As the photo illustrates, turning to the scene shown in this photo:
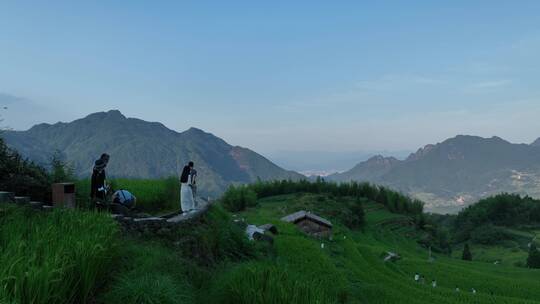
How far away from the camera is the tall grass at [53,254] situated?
753cm

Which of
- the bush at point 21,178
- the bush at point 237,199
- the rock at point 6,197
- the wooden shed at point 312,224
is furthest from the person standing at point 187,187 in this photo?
the bush at point 237,199

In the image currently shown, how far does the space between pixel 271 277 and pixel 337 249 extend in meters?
32.6

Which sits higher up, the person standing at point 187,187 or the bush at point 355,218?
the person standing at point 187,187

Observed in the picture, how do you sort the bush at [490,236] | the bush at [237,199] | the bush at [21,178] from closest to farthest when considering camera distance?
the bush at [21,178]
the bush at [237,199]
the bush at [490,236]

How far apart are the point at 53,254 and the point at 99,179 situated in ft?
24.3

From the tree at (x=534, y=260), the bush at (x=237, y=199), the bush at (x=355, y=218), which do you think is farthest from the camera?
the bush at (x=355, y=218)

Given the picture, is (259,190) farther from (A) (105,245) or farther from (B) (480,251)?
(A) (105,245)

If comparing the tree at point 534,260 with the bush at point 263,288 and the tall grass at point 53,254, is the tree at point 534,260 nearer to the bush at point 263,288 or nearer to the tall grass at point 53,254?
the bush at point 263,288

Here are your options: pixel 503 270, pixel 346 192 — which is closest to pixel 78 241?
pixel 503 270

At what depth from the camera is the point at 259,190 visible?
114 m

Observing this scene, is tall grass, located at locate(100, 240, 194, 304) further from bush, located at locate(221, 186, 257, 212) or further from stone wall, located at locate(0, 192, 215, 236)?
bush, located at locate(221, 186, 257, 212)

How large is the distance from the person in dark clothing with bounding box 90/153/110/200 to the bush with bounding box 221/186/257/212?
61386 millimetres

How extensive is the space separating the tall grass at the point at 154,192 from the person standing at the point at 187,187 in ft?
10.8

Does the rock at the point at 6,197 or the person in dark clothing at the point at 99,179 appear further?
the person in dark clothing at the point at 99,179
